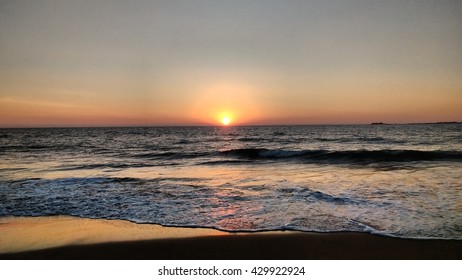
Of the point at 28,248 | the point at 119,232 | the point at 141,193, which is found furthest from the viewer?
the point at 141,193

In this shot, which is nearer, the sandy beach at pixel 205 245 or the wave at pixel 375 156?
the sandy beach at pixel 205 245

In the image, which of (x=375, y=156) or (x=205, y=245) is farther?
(x=375, y=156)

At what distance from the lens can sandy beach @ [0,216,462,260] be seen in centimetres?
368

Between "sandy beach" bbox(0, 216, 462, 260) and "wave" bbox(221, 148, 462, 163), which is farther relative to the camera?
"wave" bbox(221, 148, 462, 163)

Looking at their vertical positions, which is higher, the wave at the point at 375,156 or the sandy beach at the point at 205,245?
the wave at the point at 375,156

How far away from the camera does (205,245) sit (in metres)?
3.94

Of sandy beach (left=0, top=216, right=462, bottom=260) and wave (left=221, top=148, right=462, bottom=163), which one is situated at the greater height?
wave (left=221, top=148, right=462, bottom=163)

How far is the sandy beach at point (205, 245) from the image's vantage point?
145 inches

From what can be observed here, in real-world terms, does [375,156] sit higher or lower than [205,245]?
higher
